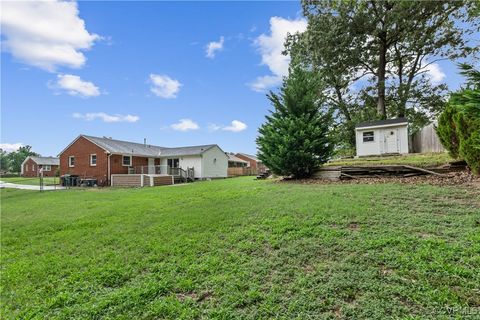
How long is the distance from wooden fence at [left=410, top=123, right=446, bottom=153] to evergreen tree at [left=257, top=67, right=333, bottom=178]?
25.4ft

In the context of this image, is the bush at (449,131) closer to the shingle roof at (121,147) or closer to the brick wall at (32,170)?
the shingle roof at (121,147)

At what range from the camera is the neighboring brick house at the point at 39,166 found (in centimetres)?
4420

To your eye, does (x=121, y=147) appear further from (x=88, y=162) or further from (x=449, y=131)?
(x=449, y=131)

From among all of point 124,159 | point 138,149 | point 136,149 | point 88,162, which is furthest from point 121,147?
point 88,162

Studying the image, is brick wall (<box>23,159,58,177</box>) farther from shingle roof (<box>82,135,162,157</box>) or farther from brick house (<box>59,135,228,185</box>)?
shingle roof (<box>82,135,162,157</box>)

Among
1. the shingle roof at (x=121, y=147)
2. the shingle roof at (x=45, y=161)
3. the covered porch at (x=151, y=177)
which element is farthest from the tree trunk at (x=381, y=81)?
the shingle roof at (x=45, y=161)

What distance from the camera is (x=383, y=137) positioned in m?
16.5

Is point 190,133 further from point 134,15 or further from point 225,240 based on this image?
point 225,240

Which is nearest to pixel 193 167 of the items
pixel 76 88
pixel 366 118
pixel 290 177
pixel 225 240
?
pixel 76 88

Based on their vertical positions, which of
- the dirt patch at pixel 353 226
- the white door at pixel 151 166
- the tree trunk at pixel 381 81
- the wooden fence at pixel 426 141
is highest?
the tree trunk at pixel 381 81

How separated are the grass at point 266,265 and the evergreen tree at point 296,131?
4.49m

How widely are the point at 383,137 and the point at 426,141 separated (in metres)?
2.46

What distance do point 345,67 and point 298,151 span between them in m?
14.5

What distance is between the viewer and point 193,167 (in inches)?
918
